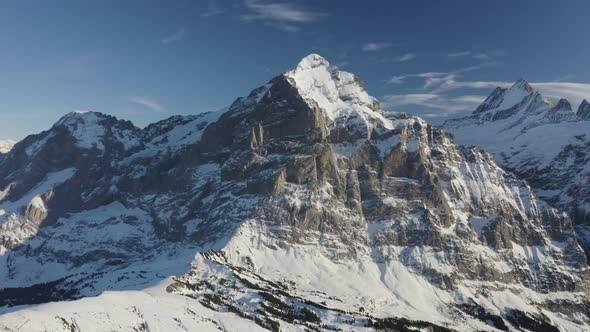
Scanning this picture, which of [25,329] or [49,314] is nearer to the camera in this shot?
[25,329]

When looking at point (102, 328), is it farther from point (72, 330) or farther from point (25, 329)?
point (25, 329)

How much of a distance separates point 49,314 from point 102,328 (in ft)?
56.0

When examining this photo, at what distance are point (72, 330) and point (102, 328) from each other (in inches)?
409

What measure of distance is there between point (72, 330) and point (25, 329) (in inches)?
565

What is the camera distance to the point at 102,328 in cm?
19912

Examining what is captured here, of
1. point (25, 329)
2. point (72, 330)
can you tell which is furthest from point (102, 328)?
point (25, 329)

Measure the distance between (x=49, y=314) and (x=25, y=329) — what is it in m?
14.4

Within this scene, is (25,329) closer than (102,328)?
Yes

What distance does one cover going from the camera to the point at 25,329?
598ft

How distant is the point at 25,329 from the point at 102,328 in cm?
2470

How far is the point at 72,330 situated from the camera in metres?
192
